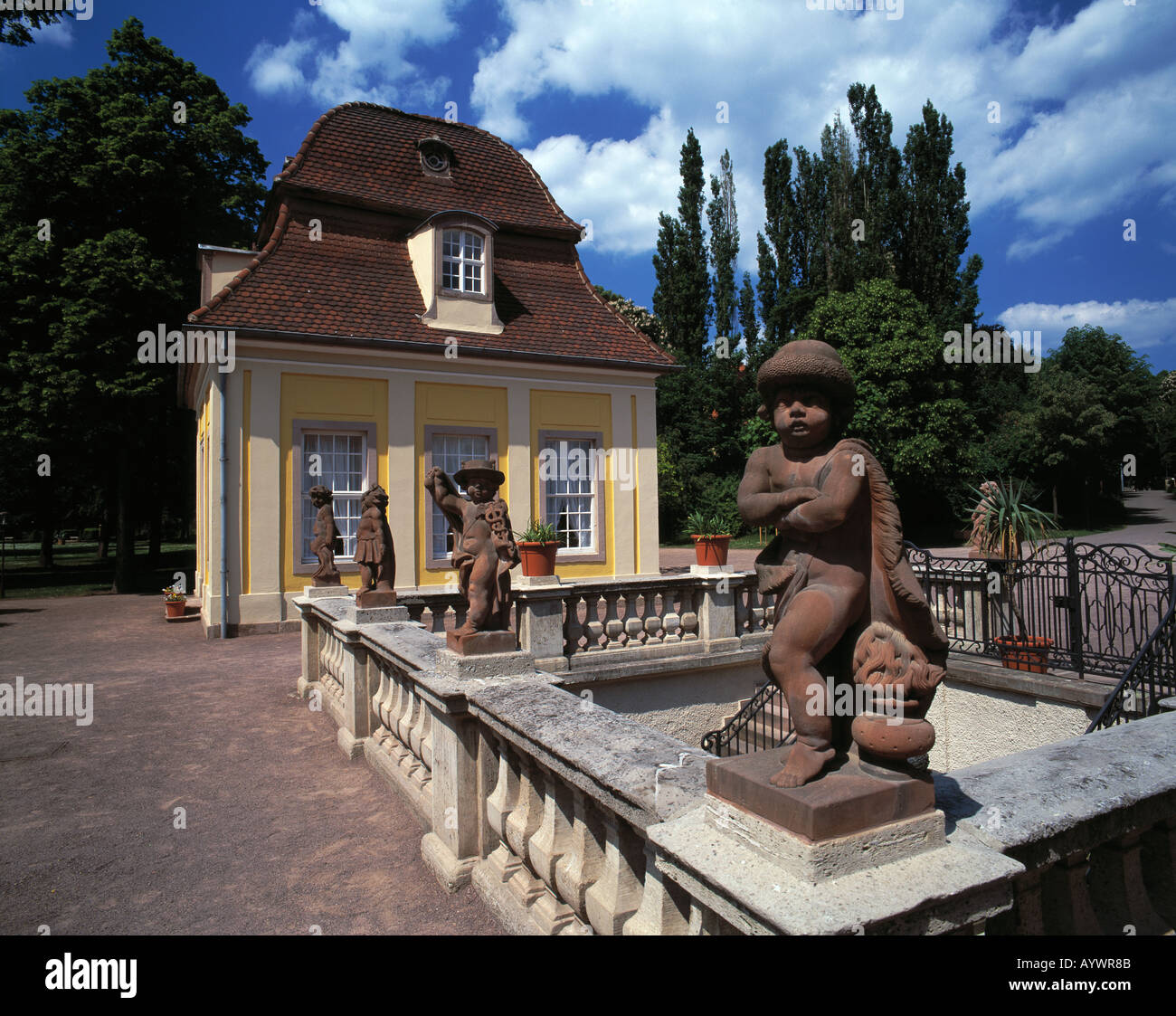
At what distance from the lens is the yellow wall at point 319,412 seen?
13.1 m

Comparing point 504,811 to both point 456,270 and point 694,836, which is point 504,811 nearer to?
point 694,836

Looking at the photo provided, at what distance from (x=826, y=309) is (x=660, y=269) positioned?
412 inches

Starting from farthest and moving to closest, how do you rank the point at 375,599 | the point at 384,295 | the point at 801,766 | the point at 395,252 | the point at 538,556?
the point at 395,252 < the point at 384,295 < the point at 538,556 < the point at 375,599 < the point at 801,766

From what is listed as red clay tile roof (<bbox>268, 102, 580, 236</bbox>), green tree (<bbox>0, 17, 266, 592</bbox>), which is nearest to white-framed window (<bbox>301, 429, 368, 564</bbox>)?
red clay tile roof (<bbox>268, 102, 580, 236</bbox>)

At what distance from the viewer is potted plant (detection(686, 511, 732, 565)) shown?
9.78m

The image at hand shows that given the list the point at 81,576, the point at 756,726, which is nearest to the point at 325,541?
the point at 756,726

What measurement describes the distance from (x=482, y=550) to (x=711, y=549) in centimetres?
592

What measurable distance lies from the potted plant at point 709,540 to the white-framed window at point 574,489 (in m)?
5.84

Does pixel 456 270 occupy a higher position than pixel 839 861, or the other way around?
pixel 456 270

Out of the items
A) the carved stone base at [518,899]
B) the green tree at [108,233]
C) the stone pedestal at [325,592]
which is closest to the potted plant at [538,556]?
the stone pedestal at [325,592]

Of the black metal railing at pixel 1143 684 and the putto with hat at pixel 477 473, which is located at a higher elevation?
the putto with hat at pixel 477 473

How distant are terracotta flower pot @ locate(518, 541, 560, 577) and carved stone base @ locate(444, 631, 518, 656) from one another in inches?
191

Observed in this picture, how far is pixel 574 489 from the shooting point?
52.5ft

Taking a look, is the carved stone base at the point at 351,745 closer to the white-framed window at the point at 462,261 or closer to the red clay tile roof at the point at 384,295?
the red clay tile roof at the point at 384,295
